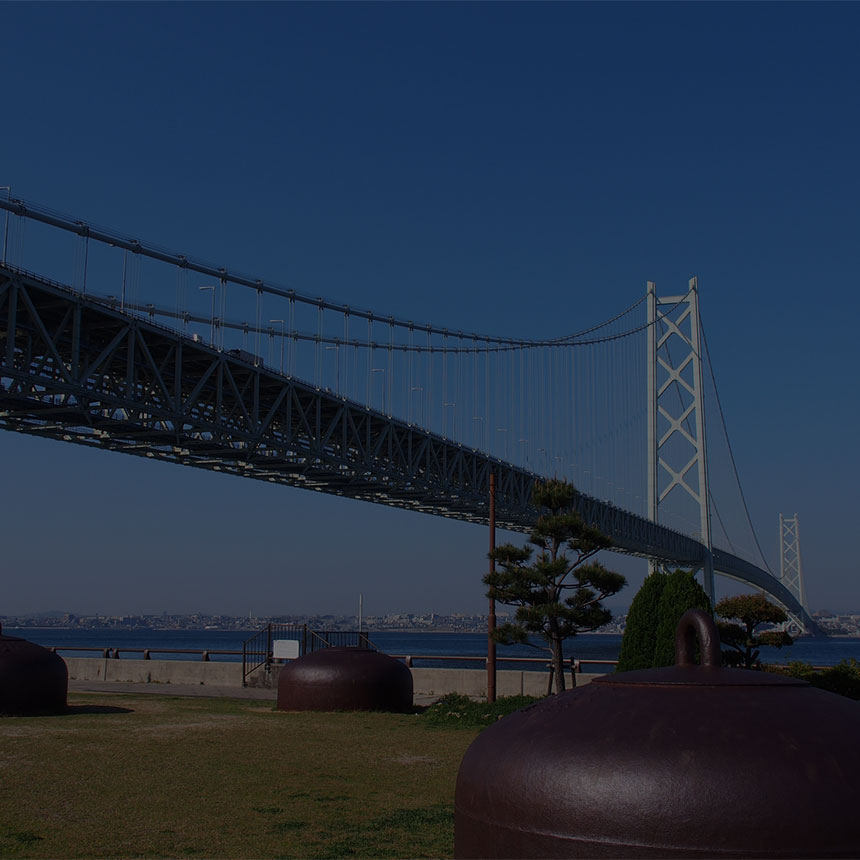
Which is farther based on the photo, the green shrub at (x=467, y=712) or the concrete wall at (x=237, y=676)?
the concrete wall at (x=237, y=676)

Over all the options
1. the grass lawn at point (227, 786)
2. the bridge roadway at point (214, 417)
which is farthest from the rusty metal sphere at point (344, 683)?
the bridge roadway at point (214, 417)

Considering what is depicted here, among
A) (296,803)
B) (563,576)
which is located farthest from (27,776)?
(563,576)

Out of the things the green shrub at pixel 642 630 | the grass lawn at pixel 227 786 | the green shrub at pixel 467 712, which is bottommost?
the green shrub at pixel 467 712

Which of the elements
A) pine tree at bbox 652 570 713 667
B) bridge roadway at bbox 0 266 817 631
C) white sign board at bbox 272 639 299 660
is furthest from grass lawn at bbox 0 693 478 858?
bridge roadway at bbox 0 266 817 631

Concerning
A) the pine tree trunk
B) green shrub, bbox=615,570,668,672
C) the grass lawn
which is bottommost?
the grass lawn

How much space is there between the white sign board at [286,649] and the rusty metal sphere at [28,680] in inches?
391

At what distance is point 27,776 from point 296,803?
12.6ft

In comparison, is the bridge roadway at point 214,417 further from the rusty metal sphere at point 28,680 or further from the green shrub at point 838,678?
the green shrub at point 838,678

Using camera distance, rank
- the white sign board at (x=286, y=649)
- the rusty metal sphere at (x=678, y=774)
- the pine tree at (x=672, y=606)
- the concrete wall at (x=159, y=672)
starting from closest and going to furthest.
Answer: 1. the rusty metal sphere at (x=678, y=774)
2. the pine tree at (x=672, y=606)
3. the white sign board at (x=286, y=649)
4. the concrete wall at (x=159, y=672)

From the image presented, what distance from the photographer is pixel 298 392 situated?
45.6 metres

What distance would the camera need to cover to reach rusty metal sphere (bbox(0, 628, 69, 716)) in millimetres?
20000

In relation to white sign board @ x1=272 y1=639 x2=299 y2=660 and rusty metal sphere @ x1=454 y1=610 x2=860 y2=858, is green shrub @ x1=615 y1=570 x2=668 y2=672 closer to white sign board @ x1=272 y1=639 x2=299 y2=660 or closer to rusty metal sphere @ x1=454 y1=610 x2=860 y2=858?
white sign board @ x1=272 y1=639 x2=299 y2=660

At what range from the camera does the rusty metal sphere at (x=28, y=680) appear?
65.6 ft

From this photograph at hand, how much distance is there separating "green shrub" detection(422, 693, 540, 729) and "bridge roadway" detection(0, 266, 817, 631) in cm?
1602
